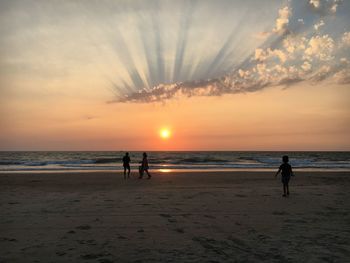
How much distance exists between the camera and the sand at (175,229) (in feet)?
18.5

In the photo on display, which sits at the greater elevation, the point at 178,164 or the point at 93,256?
the point at 93,256

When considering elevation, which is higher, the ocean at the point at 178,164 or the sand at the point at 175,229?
the sand at the point at 175,229

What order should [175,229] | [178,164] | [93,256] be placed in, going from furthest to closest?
[178,164] → [175,229] → [93,256]

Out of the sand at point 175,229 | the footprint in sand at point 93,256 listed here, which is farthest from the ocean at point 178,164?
the footprint in sand at point 93,256

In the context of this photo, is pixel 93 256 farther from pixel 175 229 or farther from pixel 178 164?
pixel 178 164

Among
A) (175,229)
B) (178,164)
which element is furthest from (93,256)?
(178,164)

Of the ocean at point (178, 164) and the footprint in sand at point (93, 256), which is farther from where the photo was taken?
the ocean at point (178, 164)

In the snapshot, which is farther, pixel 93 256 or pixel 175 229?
pixel 175 229

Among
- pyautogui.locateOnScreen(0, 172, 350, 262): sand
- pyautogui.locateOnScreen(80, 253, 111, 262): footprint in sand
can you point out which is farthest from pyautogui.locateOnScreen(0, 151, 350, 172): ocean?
pyautogui.locateOnScreen(80, 253, 111, 262): footprint in sand

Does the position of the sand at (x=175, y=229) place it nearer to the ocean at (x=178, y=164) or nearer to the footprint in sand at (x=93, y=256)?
the footprint in sand at (x=93, y=256)

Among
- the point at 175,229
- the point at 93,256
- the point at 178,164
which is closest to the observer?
the point at 93,256

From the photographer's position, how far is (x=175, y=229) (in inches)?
290

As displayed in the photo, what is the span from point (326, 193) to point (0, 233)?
41.9ft

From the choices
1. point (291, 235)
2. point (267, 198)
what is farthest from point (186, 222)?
point (267, 198)
